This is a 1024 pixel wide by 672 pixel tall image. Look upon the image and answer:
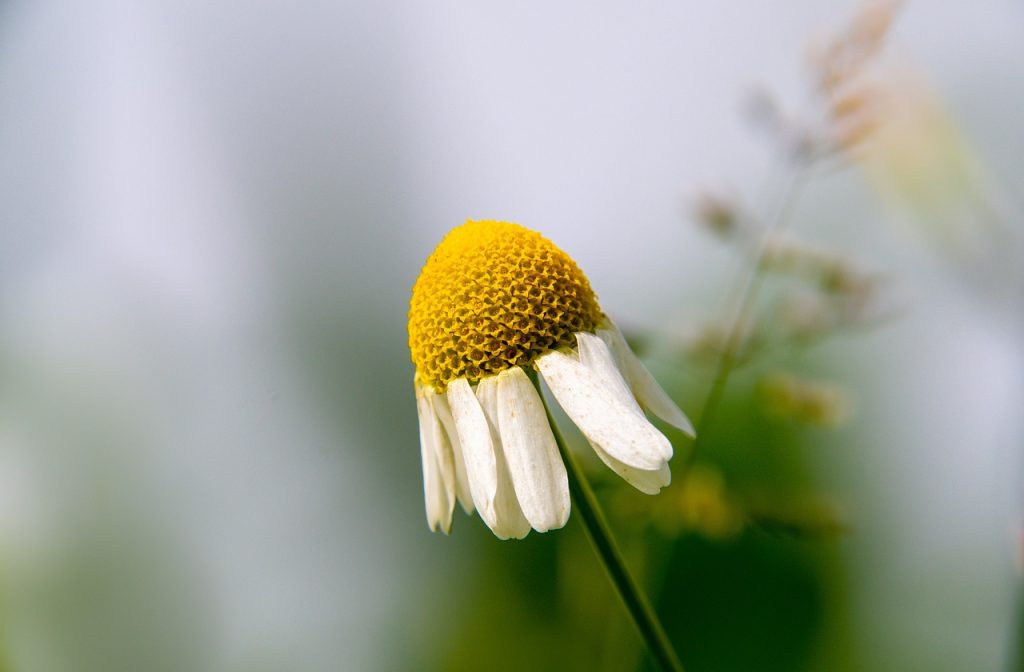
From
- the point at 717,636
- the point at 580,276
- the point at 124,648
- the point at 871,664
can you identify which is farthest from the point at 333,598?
the point at 580,276

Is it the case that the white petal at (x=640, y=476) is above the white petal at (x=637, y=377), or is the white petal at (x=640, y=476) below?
below

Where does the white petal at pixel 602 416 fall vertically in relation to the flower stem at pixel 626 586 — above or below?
above

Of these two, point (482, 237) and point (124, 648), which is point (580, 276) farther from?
point (124, 648)

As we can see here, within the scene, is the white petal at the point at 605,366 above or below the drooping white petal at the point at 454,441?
above

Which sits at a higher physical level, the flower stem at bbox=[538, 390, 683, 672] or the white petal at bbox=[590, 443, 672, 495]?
the white petal at bbox=[590, 443, 672, 495]
